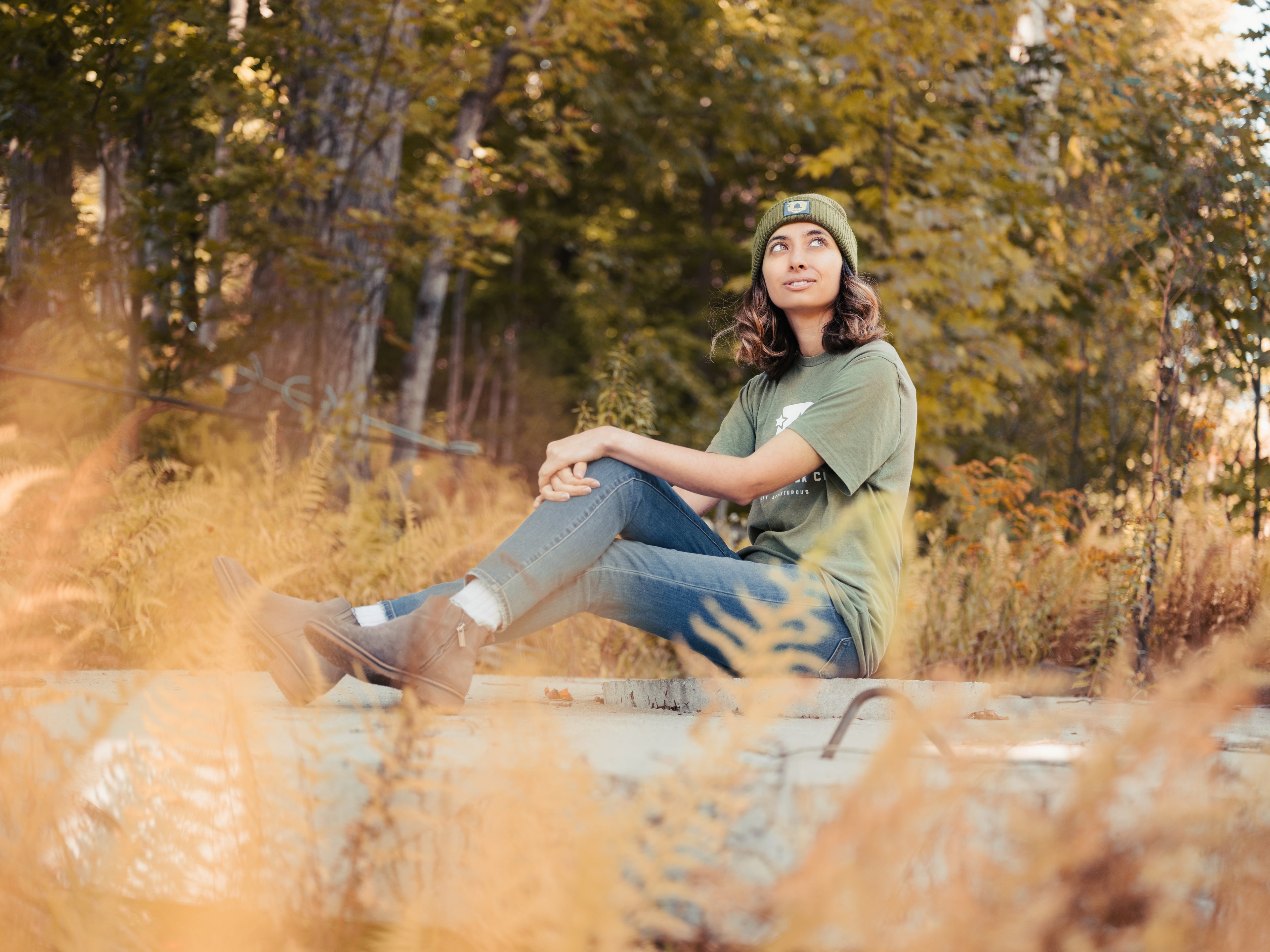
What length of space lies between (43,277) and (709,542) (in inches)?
136

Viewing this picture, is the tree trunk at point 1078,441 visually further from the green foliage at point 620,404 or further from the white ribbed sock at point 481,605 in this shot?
the white ribbed sock at point 481,605

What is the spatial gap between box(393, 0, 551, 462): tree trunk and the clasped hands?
3769 mm

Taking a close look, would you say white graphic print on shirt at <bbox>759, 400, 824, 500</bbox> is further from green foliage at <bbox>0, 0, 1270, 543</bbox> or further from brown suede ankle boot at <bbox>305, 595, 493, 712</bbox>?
brown suede ankle boot at <bbox>305, 595, 493, 712</bbox>

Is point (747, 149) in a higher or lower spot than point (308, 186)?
higher

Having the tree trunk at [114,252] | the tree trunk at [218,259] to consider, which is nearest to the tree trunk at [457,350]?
the tree trunk at [218,259]

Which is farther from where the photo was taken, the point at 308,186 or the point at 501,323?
the point at 501,323

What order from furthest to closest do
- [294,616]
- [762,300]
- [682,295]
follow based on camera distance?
1. [682,295]
2. [762,300]
3. [294,616]

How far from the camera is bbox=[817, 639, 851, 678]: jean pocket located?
98.6 inches

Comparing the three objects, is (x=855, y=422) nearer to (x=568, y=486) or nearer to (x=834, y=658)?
(x=834, y=658)

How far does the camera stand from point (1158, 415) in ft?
11.5

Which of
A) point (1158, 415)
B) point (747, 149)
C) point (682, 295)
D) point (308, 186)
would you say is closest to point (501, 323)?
point (682, 295)

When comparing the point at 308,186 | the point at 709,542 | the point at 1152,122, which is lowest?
the point at 709,542

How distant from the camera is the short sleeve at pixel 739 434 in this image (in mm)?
3062

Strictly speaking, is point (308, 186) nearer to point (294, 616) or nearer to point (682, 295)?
point (294, 616)
